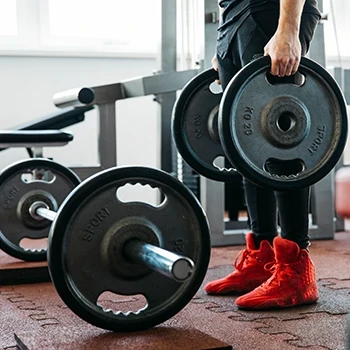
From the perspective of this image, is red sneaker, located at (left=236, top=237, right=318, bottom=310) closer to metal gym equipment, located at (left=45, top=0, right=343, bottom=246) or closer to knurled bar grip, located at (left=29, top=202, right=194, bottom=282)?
knurled bar grip, located at (left=29, top=202, right=194, bottom=282)

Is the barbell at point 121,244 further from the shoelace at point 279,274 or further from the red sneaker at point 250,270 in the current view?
the red sneaker at point 250,270

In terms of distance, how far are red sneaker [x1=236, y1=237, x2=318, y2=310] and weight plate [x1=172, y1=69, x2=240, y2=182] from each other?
0.30m

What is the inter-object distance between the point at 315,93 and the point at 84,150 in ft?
10.7

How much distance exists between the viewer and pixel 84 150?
16.4ft

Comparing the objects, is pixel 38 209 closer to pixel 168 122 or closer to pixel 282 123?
pixel 282 123

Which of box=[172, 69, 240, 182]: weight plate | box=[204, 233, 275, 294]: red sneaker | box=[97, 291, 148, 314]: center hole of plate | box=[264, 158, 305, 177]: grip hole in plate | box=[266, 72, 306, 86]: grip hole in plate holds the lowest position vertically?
box=[97, 291, 148, 314]: center hole of plate

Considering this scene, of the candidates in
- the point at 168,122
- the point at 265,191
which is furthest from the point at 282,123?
the point at 168,122

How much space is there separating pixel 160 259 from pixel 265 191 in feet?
2.41

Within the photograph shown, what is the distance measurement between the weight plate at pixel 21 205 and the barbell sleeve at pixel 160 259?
123 cm

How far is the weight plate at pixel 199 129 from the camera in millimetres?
2225

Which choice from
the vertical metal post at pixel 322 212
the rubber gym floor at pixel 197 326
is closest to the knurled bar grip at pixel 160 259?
the rubber gym floor at pixel 197 326

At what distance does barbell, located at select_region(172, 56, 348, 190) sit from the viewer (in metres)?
1.79

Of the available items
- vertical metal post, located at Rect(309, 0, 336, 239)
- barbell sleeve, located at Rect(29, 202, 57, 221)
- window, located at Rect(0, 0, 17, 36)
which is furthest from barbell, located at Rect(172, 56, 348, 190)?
window, located at Rect(0, 0, 17, 36)

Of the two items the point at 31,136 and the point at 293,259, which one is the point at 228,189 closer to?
the point at 31,136
